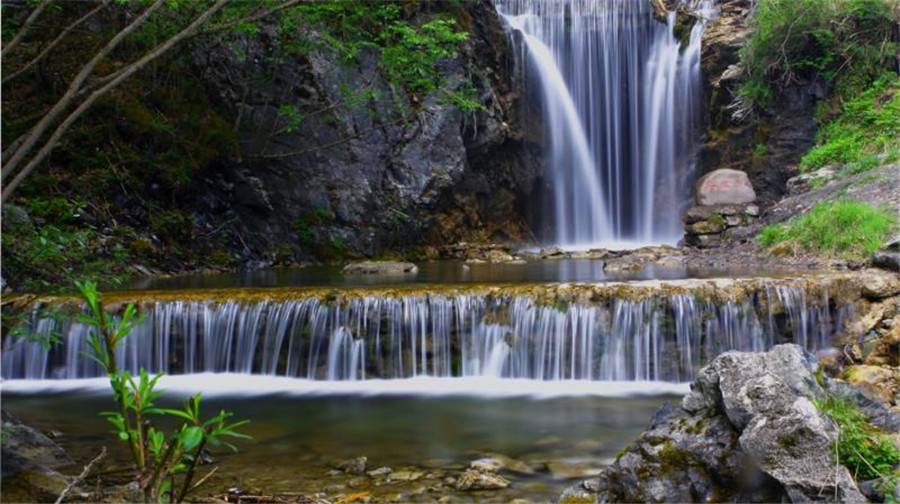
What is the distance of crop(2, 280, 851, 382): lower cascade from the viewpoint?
787 centimetres

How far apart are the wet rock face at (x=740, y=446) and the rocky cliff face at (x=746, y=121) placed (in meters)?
14.2

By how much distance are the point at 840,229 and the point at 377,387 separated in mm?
8032

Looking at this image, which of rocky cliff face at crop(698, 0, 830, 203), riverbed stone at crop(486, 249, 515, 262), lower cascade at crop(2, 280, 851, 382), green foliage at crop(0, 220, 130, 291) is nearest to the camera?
green foliage at crop(0, 220, 130, 291)

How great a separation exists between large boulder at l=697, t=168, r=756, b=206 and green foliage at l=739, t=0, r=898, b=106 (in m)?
2.27

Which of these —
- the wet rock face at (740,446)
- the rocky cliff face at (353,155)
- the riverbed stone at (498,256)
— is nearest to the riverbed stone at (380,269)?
the riverbed stone at (498,256)

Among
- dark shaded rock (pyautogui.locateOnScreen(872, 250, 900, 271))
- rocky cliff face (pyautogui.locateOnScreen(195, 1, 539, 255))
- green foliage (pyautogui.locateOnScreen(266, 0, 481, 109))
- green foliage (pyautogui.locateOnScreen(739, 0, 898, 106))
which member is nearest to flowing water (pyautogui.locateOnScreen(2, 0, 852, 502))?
dark shaded rock (pyautogui.locateOnScreen(872, 250, 900, 271))

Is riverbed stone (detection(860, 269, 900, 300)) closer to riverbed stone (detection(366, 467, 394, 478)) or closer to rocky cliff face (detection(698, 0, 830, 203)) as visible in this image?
riverbed stone (detection(366, 467, 394, 478))

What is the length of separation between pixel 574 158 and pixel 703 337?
12342mm

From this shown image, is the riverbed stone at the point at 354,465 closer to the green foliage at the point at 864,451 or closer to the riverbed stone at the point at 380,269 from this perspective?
the green foliage at the point at 864,451

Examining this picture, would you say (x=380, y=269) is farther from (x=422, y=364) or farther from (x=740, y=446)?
(x=740, y=446)

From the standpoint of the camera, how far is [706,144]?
726 inches

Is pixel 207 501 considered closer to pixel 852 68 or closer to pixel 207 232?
pixel 207 232

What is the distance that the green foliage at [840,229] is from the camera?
34.2 feet

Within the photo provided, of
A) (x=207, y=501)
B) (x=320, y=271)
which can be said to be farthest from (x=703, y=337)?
(x=320, y=271)
